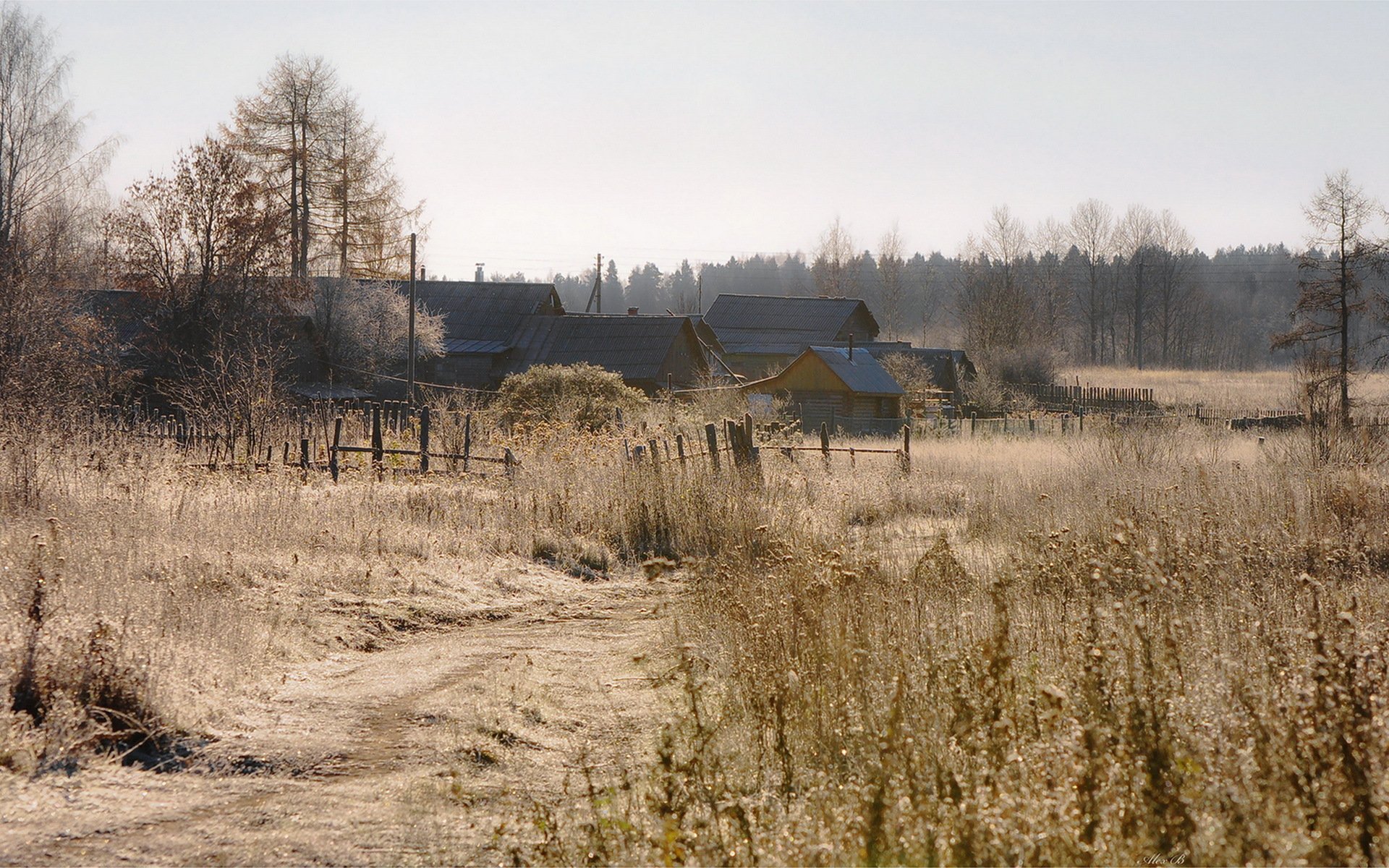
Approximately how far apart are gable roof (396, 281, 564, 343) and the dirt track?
36.0 m

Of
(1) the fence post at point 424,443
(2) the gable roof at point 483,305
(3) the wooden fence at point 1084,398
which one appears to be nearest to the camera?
(1) the fence post at point 424,443

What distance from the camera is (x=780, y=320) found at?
Result: 57.5m

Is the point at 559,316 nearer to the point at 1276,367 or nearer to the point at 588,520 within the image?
the point at 588,520

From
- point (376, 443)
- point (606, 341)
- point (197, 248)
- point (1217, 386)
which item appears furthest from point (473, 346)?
point (1217, 386)

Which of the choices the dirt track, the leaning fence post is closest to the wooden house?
the leaning fence post

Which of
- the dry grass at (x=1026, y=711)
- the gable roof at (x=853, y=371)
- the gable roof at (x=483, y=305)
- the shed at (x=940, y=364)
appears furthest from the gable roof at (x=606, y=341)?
the dry grass at (x=1026, y=711)

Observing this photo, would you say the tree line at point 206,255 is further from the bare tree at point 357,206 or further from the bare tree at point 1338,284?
the bare tree at point 1338,284

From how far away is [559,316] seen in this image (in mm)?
43000

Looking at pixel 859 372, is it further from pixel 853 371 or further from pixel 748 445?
pixel 748 445

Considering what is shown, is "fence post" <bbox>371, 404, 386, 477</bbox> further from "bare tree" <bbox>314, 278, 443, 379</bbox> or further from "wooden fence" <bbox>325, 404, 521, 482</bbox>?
"bare tree" <bbox>314, 278, 443, 379</bbox>

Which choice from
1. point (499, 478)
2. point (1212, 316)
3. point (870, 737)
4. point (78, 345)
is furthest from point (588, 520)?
point (1212, 316)

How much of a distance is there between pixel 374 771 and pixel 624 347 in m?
34.9

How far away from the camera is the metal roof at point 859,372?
116 feet

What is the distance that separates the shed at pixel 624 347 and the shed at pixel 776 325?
12542 millimetres
